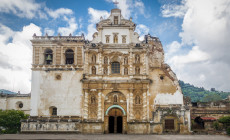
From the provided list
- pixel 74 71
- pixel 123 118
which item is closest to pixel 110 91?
pixel 123 118

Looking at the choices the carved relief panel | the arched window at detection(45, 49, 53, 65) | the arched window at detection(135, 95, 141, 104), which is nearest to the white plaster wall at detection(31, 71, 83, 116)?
the carved relief panel

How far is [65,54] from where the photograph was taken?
95.9 feet

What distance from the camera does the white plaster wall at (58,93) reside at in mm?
27297

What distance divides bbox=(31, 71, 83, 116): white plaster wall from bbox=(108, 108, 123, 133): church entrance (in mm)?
4405

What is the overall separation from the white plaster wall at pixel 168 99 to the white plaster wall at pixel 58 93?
426 inches

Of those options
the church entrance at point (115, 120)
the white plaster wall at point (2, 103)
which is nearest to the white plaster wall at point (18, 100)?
the white plaster wall at point (2, 103)

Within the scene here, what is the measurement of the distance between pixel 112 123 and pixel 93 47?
429 inches

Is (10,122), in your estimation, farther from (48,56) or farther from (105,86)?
(105,86)

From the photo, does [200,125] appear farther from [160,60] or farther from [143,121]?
[160,60]

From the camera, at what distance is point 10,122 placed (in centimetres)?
2544

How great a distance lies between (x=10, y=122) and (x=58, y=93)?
687cm

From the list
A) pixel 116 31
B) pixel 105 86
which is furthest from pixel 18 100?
pixel 116 31

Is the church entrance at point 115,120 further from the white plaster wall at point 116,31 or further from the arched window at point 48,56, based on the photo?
the arched window at point 48,56

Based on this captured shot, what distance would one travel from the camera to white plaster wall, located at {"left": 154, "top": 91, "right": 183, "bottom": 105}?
27580 millimetres
